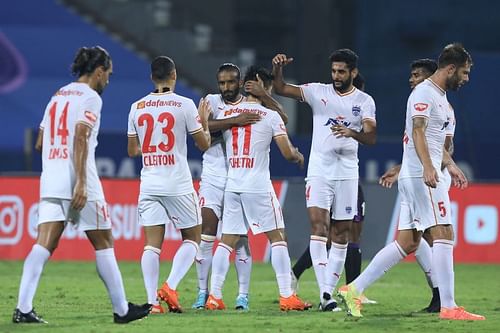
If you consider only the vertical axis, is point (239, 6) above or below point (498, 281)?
above

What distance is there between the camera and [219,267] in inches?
470

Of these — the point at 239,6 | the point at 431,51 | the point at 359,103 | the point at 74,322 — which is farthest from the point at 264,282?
the point at 239,6

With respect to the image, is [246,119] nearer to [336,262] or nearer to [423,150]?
[336,262]

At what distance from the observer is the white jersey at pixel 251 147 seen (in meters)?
11.8

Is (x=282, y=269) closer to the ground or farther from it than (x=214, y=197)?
closer to the ground

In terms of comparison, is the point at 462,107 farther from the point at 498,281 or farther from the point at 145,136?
A: the point at 145,136

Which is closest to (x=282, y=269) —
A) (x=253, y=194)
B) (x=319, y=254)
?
(x=319, y=254)

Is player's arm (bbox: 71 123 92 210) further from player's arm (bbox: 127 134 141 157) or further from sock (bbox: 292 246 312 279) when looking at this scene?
sock (bbox: 292 246 312 279)

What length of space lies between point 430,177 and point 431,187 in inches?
7.0

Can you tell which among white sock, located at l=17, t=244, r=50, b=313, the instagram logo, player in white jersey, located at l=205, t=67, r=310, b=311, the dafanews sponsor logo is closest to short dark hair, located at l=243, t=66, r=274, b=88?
player in white jersey, located at l=205, t=67, r=310, b=311

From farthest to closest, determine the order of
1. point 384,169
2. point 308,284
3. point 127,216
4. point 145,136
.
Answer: point 384,169 → point 127,216 → point 308,284 → point 145,136

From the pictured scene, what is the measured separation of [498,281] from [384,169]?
5.50 meters

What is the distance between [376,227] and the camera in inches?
757

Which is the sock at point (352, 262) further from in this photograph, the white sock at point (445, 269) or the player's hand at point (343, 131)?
the white sock at point (445, 269)
